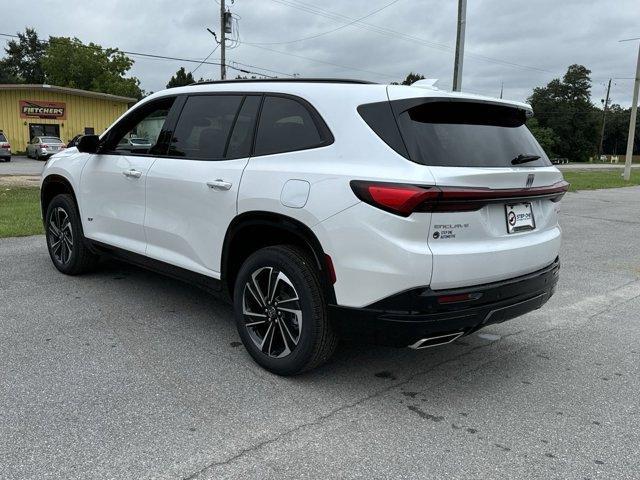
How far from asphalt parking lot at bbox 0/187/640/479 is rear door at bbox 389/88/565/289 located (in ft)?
2.63

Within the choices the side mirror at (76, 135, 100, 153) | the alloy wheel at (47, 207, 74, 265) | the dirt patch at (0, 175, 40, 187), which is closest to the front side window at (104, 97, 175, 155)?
the side mirror at (76, 135, 100, 153)

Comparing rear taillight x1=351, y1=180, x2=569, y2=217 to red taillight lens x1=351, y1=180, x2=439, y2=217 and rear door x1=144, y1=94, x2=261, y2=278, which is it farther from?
rear door x1=144, y1=94, x2=261, y2=278

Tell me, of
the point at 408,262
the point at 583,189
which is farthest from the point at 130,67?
the point at 408,262

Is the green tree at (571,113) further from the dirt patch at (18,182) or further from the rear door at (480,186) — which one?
A: the rear door at (480,186)

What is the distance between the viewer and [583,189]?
20.6 meters

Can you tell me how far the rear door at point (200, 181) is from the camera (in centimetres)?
377

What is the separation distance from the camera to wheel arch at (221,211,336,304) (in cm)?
319

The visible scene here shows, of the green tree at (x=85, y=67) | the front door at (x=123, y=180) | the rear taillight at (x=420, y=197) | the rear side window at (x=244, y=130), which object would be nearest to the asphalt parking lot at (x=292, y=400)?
the front door at (x=123, y=180)

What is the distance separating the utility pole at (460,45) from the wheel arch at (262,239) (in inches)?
548

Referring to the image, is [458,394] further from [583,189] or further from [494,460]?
[583,189]

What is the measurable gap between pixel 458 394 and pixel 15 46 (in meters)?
106

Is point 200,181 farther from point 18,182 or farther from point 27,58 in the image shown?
point 27,58

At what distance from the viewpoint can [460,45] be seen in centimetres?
1653

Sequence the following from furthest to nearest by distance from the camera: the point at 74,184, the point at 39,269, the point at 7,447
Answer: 1. the point at 39,269
2. the point at 74,184
3. the point at 7,447
